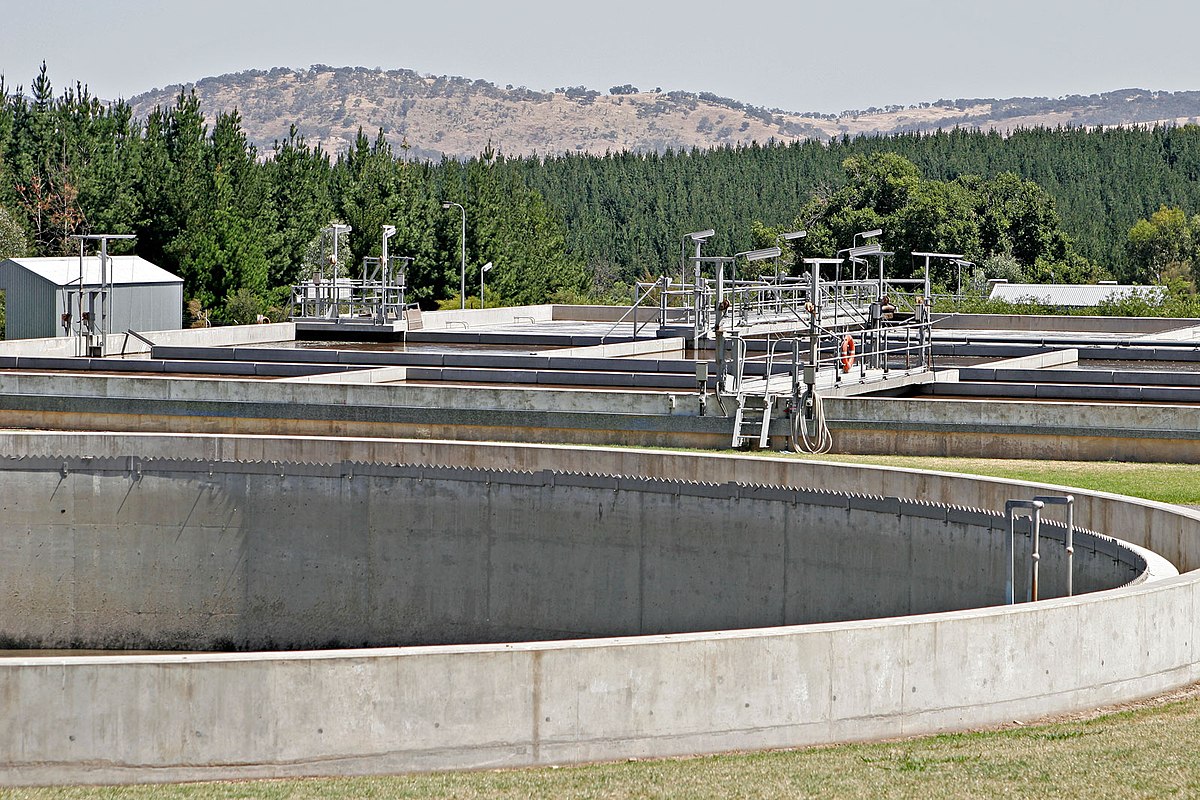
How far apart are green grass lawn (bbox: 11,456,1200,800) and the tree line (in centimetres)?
4106

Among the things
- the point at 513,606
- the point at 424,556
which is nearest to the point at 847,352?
the point at 513,606

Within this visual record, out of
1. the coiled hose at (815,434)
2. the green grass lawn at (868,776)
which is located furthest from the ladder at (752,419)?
the green grass lawn at (868,776)

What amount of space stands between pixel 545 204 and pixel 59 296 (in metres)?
66.2

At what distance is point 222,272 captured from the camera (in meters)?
63.6

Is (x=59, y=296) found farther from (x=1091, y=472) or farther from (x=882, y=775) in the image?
(x=882, y=775)

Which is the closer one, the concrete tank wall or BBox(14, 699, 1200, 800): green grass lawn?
BBox(14, 699, 1200, 800): green grass lawn

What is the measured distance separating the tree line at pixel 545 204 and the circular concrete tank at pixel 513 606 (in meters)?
28.4

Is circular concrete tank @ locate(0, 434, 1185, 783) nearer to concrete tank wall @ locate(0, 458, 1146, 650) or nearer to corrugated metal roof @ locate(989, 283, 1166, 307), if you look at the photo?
concrete tank wall @ locate(0, 458, 1146, 650)

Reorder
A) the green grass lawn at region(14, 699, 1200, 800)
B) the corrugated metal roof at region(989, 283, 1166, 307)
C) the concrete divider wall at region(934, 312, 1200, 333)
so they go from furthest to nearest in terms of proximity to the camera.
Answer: the corrugated metal roof at region(989, 283, 1166, 307) → the concrete divider wall at region(934, 312, 1200, 333) → the green grass lawn at region(14, 699, 1200, 800)

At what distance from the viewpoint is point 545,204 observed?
10938 centimetres

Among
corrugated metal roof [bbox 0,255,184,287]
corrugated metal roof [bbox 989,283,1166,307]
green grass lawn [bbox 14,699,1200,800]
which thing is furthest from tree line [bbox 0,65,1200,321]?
green grass lawn [bbox 14,699,1200,800]

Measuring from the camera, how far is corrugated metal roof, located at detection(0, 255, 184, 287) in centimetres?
4528

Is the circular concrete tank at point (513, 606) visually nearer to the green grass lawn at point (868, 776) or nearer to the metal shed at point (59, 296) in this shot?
the green grass lawn at point (868, 776)

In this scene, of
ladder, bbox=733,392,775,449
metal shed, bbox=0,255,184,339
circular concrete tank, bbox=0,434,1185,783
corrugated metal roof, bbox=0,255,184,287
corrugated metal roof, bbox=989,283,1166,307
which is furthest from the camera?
corrugated metal roof, bbox=989,283,1166,307
